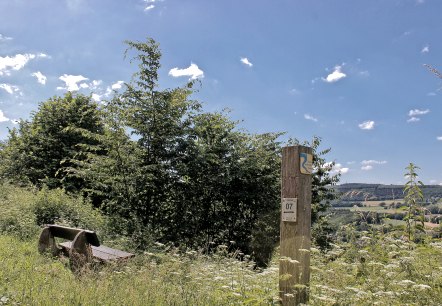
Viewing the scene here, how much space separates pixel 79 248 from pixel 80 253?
0.30 feet

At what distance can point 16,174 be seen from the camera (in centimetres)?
2125

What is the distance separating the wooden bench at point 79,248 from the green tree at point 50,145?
11.7 m

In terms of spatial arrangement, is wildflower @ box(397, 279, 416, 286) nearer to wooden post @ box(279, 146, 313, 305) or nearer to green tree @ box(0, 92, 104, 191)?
wooden post @ box(279, 146, 313, 305)

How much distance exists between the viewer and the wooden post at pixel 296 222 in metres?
4.07

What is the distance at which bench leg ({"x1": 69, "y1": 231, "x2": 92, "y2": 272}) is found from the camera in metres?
6.43

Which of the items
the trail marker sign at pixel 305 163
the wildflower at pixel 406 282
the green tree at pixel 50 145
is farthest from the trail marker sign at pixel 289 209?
the green tree at pixel 50 145

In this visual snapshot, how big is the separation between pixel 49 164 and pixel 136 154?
10.4 metres

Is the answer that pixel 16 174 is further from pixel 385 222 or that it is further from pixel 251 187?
pixel 385 222

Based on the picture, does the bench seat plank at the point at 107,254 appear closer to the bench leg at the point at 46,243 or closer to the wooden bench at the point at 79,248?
the wooden bench at the point at 79,248

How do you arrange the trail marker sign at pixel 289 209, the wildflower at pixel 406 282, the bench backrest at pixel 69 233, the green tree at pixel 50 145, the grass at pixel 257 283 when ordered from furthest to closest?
the green tree at pixel 50 145 → the bench backrest at pixel 69 233 → the trail marker sign at pixel 289 209 → the grass at pixel 257 283 → the wildflower at pixel 406 282

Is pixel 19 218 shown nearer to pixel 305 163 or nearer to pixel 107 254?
pixel 107 254

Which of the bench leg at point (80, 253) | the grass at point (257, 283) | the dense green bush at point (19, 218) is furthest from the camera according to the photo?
the dense green bush at point (19, 218)

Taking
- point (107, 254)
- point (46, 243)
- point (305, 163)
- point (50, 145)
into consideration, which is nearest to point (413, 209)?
point (305, 163)

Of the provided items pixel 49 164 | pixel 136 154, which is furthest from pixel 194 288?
pixel 49 164
